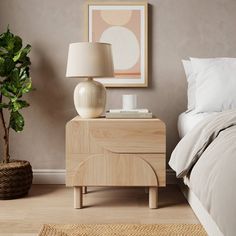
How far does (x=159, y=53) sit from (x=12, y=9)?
1.23m

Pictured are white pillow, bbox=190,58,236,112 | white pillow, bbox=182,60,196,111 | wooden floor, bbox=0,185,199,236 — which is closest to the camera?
wooden floor, bbox=0,185,199,236

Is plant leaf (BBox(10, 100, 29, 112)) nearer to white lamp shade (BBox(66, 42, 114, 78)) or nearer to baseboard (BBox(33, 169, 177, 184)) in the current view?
white lamp shade (BBox(66, 42, 114, 78))

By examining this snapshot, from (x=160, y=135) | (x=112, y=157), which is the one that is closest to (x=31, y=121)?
(x=112, y=157)

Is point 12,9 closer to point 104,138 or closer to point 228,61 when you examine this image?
point 104,138

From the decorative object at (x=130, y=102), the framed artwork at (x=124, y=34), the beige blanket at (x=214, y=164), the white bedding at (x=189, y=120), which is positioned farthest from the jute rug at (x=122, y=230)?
the framed artwork at (x=124, y=34)

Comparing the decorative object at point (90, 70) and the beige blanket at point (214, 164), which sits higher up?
the decorative object at point (90, 70)

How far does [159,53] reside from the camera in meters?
3.15

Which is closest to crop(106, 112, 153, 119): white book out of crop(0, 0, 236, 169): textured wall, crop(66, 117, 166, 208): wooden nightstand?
crop(66, 117, 166, 208): wooden nightstand

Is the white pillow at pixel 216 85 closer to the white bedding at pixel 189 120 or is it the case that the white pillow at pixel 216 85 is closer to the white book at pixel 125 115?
the white bedding at pixel 189 120

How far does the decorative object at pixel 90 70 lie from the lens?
8.27 ft

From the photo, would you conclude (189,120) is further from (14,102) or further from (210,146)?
(14,102)

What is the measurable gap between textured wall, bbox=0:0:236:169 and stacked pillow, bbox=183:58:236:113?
29cm

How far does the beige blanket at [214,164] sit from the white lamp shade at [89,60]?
73cm

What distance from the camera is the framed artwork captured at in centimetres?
310
